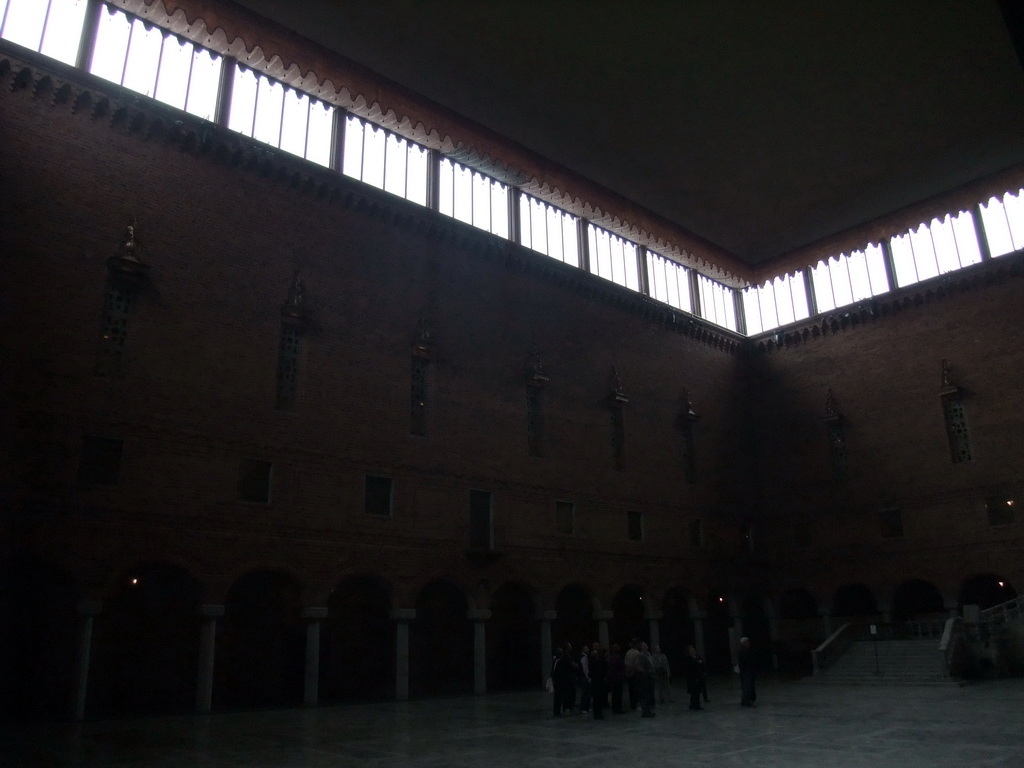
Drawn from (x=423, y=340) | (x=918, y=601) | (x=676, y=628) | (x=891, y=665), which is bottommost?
(x=891, y=665)

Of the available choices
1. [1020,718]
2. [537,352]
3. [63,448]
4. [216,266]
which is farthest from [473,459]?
[1020,718]

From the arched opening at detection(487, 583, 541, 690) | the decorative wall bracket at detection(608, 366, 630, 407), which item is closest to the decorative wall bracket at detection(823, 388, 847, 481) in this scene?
the decorative wall bracket at detection(608, 366, 630, 407)

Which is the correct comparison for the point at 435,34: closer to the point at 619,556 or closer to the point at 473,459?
the point at 473,459

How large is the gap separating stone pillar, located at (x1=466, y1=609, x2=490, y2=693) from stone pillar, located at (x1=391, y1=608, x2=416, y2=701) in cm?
205

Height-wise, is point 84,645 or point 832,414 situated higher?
point 832,414

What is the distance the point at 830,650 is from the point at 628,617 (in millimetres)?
6123

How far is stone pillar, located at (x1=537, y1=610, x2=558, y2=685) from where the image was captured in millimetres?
22250


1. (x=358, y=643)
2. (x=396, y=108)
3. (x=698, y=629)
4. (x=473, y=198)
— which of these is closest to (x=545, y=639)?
(x=358, y=643)

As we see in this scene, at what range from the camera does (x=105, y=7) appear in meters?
18.1

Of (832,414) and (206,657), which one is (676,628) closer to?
(832,414)

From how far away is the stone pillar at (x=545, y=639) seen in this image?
2225 centimetres

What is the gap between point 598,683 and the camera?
47.7ft

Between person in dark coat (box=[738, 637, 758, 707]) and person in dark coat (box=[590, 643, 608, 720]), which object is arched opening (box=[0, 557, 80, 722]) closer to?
person in dark coat (box=[590, 643, 608, 720])

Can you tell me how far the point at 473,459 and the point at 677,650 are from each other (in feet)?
37.3
